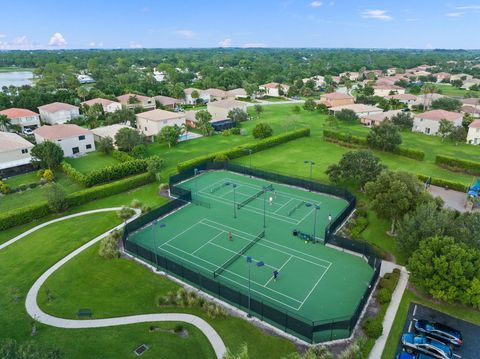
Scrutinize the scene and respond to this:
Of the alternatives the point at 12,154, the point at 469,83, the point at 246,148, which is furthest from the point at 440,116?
the point at 469,83

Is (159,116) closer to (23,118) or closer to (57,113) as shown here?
(57,113)

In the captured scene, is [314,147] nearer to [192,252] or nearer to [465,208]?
[465,208]

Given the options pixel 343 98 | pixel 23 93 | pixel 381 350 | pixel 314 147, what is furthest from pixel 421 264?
pixel 23 93

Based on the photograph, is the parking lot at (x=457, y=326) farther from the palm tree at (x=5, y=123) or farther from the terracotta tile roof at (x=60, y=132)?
the palm tree at (x=5, y=123)

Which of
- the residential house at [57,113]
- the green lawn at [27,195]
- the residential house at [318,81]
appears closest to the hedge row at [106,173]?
the green lawn at [27,195]

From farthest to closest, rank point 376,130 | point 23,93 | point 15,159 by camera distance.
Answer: point 23,93
point 376,130
point 15,159

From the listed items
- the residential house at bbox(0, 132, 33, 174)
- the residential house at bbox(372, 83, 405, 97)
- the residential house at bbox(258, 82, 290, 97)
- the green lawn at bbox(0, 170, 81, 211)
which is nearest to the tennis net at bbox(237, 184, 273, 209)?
the green lawn at bbox(0, 170, 81, 211)
